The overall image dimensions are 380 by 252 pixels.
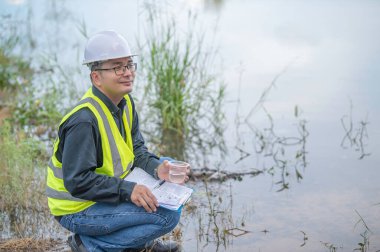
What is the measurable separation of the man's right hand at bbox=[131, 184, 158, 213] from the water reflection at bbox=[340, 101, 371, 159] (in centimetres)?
290

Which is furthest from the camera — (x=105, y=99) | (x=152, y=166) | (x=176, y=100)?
(x=176, y=100)

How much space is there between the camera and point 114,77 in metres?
3.71

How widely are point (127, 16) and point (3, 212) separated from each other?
6628 millimetres

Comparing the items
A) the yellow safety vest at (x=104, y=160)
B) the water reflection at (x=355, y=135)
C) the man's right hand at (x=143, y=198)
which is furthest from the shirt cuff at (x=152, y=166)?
the water reflection at (x=355, y=135)

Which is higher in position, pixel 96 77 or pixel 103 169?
pixel 96 77

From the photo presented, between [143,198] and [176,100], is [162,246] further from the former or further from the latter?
[176,100]

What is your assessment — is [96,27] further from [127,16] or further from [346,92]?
[346,92]

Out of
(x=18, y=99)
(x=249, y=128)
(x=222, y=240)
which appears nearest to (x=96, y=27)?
(x=18, y=99)

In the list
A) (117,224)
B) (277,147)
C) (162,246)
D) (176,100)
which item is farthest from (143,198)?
(176,100)

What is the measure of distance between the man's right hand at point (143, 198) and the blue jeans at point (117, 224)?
5.1 inches

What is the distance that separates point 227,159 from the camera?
6.26 metres

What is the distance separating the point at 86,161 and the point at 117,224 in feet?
1.47

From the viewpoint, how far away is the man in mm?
Answer: 3553

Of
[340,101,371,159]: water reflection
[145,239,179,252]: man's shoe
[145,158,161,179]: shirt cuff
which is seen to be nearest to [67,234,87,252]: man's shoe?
[145,239,179,252]: man's shoe
